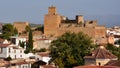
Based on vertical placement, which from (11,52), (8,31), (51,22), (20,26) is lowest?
(11,52)

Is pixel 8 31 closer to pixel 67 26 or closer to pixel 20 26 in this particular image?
pixel 20 26

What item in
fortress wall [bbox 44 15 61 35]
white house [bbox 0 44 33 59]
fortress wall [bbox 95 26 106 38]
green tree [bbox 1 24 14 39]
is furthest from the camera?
fortress wall [bbox 44 15 61 35]

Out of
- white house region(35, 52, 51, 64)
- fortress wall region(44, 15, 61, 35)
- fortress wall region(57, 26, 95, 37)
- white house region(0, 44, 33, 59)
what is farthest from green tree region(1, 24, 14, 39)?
white house region(35, 52, 51, 64)

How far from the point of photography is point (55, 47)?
47281 millimetres

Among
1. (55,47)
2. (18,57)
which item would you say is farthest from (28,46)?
(55,47)

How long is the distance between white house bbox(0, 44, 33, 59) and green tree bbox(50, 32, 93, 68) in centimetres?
589

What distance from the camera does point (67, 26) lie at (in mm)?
66125

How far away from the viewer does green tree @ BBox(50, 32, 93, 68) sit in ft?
141

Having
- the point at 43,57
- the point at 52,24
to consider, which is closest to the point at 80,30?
the point at 52,24

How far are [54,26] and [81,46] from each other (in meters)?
21.1

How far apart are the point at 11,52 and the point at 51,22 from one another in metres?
14.8

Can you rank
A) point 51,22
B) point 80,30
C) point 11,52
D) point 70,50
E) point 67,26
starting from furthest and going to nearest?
1. point 51,22
2. point 67,26
3. point 80,30
4. point 11,52
5. point 70,50

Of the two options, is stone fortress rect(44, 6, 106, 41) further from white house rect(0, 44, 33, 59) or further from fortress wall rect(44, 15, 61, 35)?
white house rect(0, 44, 33, 59)

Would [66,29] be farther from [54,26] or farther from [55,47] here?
[55,47]
